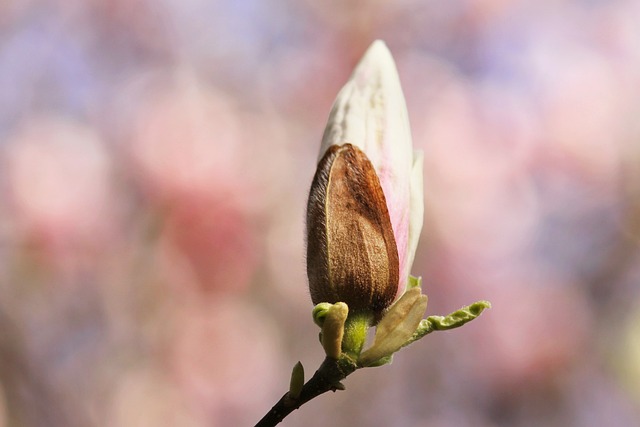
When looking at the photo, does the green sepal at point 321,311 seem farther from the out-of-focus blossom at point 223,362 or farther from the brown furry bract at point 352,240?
the out-of-focus blossom at point 223,362

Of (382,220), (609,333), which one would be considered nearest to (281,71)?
(609,333)

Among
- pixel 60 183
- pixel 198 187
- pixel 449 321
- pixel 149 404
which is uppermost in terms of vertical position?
pixel 60 183

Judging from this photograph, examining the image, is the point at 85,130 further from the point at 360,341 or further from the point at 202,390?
the point at 360,341

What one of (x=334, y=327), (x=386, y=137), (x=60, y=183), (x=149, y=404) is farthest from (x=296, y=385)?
(x=60, y=183)

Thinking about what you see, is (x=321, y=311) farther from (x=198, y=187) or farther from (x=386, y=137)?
(x=198, y=187)

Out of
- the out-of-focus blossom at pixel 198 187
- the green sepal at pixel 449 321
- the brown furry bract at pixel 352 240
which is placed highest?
the out-of-focus blossom at pixel 198 187

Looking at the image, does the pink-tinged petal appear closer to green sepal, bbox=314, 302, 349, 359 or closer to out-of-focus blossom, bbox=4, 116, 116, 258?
green sepal, bbox=314, 302, 349, 359

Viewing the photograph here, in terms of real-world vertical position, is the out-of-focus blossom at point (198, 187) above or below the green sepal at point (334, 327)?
above

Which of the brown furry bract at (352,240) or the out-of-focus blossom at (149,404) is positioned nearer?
the brown furry bract at (352,240)

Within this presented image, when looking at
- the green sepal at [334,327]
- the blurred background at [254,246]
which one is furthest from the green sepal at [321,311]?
the blurred background at [254,246]
